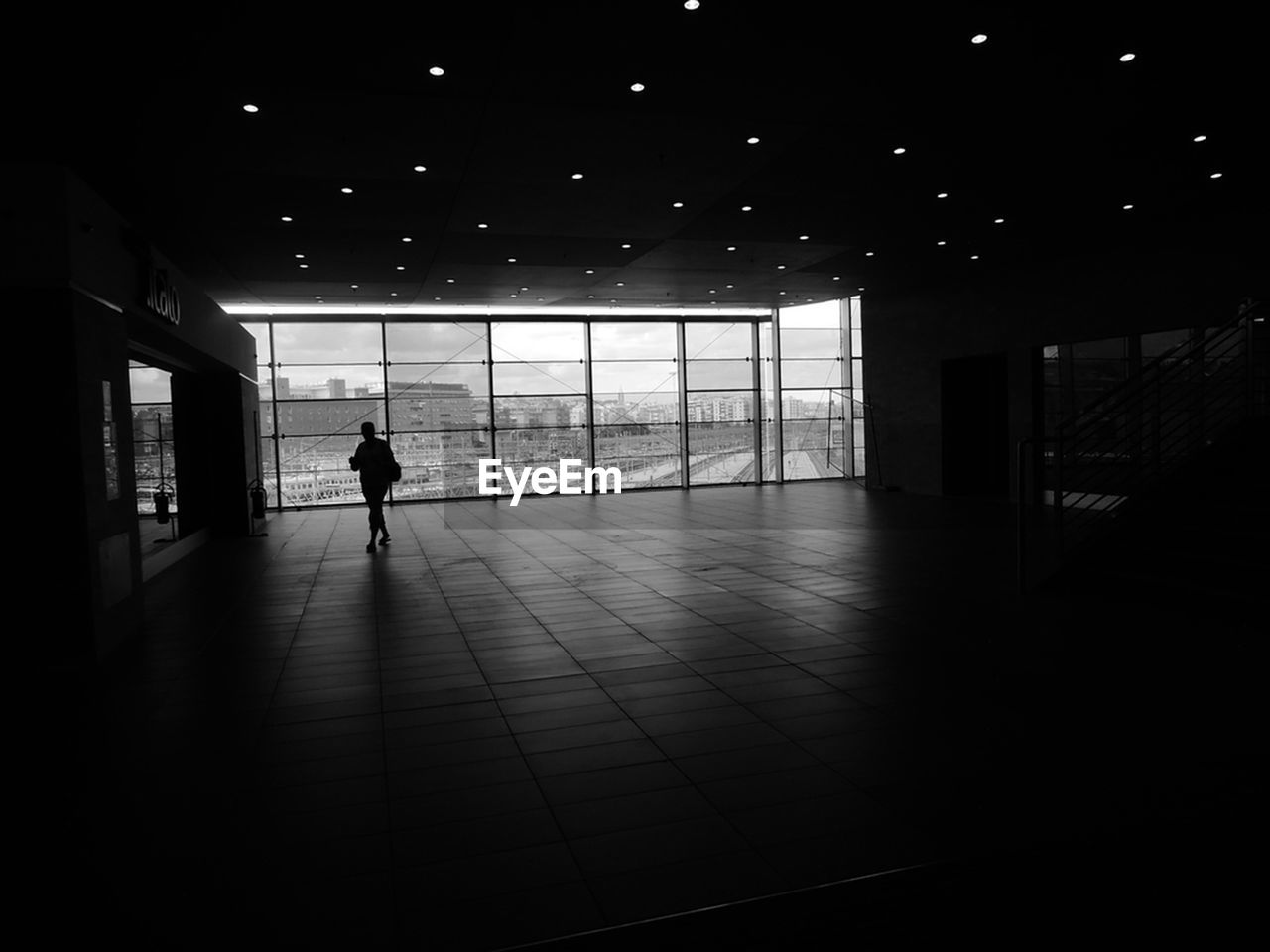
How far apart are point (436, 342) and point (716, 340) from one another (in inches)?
198

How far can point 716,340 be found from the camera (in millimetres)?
Answer: 16000

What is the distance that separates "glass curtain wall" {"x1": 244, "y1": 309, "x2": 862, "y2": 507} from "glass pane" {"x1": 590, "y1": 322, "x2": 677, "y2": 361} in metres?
0.02

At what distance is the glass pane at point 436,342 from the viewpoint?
14.5 m

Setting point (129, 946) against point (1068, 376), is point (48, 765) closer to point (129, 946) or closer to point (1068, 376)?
point (129, 946)

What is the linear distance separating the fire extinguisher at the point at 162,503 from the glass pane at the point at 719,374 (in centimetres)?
928

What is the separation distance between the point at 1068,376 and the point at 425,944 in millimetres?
10704

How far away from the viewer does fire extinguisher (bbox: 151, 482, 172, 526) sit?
8477mm

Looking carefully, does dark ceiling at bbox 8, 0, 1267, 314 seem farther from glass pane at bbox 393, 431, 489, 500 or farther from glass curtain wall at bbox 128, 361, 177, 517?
glass pane at bbox 393, 431, 489, 500

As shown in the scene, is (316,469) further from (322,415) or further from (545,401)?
(545,401)

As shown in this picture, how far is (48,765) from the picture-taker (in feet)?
10.4

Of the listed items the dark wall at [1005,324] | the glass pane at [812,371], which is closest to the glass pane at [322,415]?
the glass pane at [812,371]

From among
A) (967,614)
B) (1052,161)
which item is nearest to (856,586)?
(967,614)

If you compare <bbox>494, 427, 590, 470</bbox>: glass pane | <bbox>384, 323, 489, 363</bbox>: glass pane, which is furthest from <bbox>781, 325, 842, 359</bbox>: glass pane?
<bbox>384, 323, 489, 363</bbox>: glass pane

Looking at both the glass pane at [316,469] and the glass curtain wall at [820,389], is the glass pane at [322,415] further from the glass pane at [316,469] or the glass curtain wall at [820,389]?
the glass curtain wall at [820,389]
